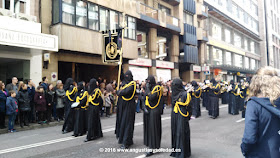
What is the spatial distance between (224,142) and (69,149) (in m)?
4.50

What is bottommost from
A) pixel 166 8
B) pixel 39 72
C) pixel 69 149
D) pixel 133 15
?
pixel 69 149

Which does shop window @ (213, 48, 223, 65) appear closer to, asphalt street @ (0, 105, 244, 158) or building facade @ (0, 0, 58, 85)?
building facade @ (0, 0, 58, 85)

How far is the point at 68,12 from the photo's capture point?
15336 mm

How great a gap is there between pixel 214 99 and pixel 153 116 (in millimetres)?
7076

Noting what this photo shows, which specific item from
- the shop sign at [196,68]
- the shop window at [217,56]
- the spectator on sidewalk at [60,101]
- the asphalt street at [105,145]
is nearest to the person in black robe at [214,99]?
the asphalt street at [105,145]

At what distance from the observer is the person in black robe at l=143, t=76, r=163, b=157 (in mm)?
5992

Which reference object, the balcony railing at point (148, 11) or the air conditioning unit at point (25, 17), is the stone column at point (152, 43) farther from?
the air conditioning unit at point (25, 17)

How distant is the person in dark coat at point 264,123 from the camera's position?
8.85 ft

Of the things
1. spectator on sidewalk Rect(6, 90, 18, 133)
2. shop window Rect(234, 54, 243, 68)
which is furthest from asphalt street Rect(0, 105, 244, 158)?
shop window Rect(234, 54, 243, 68)

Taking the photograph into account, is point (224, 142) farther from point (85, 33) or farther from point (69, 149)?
point (85, 33)

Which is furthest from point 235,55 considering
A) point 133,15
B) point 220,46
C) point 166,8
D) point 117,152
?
point 117,152

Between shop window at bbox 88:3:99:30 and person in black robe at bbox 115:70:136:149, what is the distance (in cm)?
1124

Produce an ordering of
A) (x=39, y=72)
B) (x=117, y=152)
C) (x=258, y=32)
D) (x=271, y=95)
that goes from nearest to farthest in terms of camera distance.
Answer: (x=271, y=95) < (x=117, y=152) < (x=39, y=72) < (x=258, y=32)

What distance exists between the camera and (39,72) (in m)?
14.4
